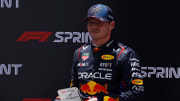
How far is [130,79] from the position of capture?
64.4 inches

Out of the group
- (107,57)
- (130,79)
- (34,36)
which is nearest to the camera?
(130,79)

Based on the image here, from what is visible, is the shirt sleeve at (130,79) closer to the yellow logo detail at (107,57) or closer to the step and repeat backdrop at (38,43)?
the yellow logo detail at (107,57)

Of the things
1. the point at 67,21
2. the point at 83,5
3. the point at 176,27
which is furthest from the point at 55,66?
the point at 176,27

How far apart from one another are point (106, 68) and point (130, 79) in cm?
20

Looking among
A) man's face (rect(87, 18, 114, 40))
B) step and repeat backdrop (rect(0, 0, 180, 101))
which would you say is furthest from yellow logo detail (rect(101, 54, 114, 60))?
step and repeat backdrop (rect(0, 0, 180, 101))

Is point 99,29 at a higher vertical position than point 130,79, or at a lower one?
higher

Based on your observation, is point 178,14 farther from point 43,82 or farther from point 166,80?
point 43,82

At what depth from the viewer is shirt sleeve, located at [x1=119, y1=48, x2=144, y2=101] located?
1607 millimetres

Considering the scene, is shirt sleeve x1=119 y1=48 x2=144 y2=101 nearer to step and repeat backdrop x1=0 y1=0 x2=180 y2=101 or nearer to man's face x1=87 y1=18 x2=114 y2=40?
man's face x1=87 y1=18 x2=114 y2=40

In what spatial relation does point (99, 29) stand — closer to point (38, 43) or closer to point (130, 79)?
point (130, 79)

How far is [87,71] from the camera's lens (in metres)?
1.77

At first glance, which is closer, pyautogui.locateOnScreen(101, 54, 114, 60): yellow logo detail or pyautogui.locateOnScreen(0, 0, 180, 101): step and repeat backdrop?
pyautogui.locateOnScreen(101, 54, 114, 60): yellow logo detail

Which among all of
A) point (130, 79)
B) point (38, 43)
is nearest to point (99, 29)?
point (130, 79)

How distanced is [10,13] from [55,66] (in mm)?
826
